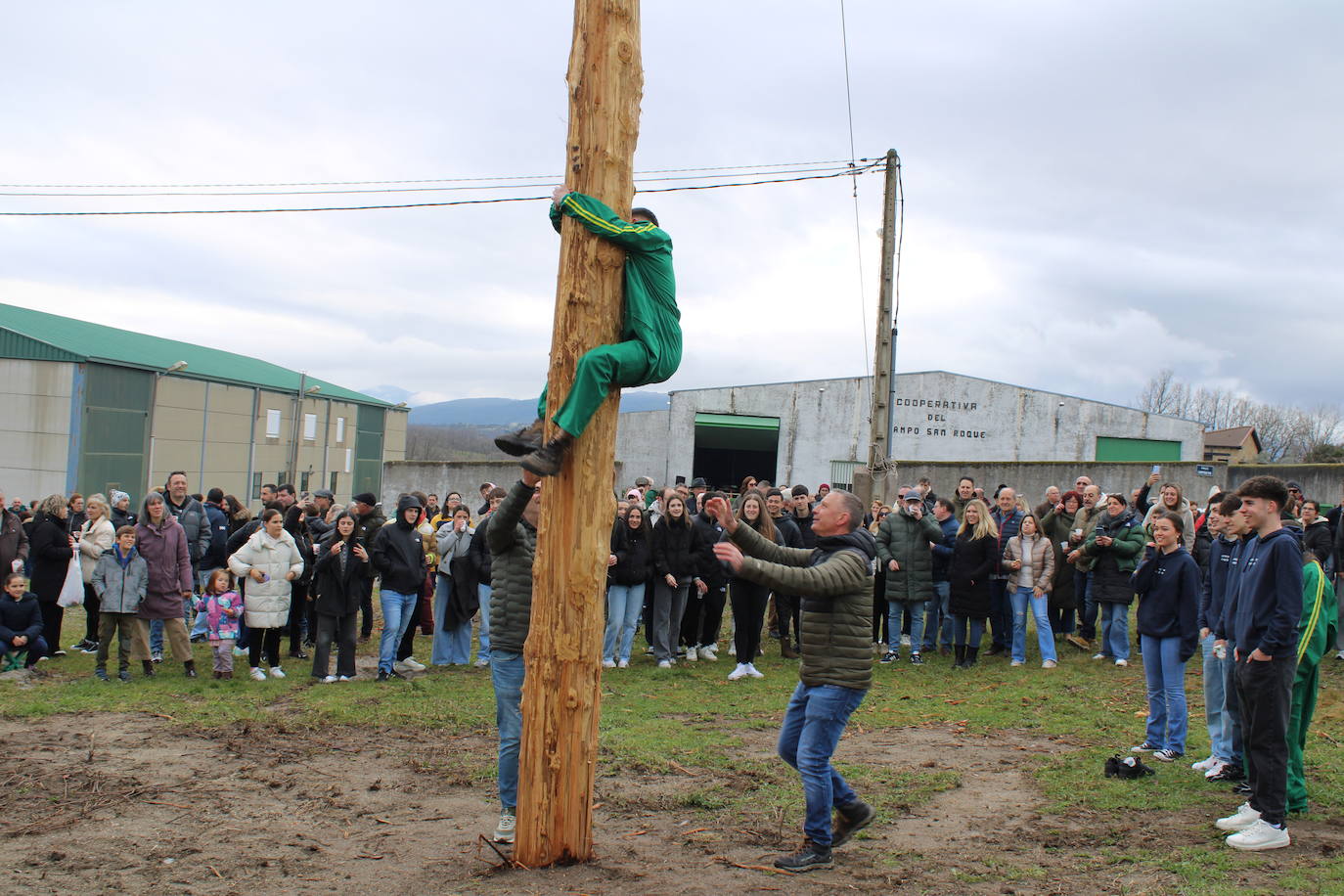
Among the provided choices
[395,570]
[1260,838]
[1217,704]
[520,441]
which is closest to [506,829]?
[520,441]

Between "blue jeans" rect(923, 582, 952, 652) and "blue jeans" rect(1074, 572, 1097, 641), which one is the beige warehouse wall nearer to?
"blue jeans" rect(923, 582, 952, 652)

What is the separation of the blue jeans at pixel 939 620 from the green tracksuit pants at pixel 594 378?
841 centimetres

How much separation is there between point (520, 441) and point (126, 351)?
103ft

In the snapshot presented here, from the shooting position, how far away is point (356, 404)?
1582 inches

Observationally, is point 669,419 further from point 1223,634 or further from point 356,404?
point 1223,634

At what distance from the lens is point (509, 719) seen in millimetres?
5500

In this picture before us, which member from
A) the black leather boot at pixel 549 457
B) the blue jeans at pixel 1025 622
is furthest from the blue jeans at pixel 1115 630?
the black leather boot at pixel 549 457

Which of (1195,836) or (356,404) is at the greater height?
(356,404)

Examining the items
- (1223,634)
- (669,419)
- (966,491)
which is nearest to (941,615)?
(966,491)

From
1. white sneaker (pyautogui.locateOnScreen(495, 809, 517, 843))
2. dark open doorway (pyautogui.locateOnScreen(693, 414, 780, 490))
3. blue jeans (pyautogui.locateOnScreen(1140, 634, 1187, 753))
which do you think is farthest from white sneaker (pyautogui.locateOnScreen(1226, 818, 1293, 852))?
dark open doorway (pyautogui.locateOnScreen(693, 414, 780, 490))

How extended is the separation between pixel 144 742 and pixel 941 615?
8.81m

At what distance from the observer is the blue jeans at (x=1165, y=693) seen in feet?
24.0

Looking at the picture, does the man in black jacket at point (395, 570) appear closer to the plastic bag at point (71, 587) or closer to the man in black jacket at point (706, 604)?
the man in black jacket at point (706, 604)

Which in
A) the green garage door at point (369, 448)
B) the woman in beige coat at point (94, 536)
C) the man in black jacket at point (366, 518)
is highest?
the green garage door at point (369, 448)
